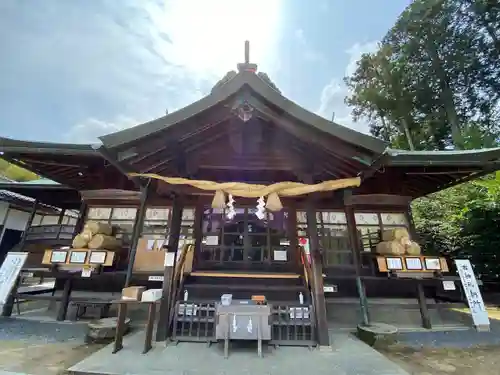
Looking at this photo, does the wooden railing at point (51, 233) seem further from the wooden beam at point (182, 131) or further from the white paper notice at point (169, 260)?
the wooden beam at point (182, 131)

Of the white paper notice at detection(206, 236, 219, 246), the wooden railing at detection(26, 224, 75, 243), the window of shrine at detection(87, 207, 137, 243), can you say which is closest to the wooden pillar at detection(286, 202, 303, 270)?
the white paper notice at detection(206, 236, 219, 246)

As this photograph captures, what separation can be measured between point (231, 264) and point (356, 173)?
10.1 feet

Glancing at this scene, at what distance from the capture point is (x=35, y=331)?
4832 mm

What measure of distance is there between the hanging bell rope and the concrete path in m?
2.04

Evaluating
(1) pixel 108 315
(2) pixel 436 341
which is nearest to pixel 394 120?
(2) pixel 436 341

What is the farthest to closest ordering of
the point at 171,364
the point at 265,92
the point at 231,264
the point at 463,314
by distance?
the point at 463,314
the point at 231,264
the point at 265,92
the point at 171,364

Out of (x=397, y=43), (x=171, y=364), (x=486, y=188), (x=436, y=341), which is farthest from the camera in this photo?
(x=397, y=43)

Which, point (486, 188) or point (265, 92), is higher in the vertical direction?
point (486, 188)

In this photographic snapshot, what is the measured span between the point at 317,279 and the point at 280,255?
1.72 metres

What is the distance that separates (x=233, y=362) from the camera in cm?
326

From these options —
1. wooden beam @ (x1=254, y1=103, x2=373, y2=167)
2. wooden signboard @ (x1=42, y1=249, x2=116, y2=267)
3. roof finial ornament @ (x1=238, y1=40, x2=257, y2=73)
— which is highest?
roof finial ornament @ (x1=238, y1=40, x2=257, y2=73)

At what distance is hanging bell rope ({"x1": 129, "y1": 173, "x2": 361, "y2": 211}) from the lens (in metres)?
4.21

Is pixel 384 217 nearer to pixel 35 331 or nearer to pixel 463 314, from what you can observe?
pixel 463 314

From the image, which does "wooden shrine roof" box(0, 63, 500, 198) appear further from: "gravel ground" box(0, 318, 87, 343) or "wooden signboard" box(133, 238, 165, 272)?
"gravel ground" box(0, 318, 87, 343)
